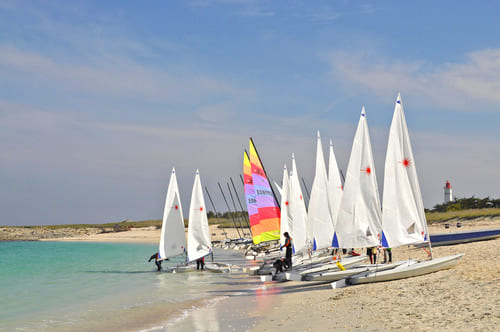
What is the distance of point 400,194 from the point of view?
13.1 meters

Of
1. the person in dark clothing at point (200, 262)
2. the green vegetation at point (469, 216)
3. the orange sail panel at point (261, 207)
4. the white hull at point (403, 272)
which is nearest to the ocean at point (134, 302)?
the person in dark clothing at point (200, 262)

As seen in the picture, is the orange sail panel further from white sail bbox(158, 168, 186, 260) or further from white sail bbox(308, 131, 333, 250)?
white sail bbox(308, 131, 333, 250)

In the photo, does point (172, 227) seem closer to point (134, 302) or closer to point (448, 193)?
point (134, 302)

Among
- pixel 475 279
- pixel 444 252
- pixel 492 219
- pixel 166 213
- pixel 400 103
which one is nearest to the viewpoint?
pixel 475 279

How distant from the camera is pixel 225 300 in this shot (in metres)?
13.9

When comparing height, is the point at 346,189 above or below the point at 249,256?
above

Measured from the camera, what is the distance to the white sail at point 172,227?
23.2 meters

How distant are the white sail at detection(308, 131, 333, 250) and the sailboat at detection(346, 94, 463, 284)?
4.24m

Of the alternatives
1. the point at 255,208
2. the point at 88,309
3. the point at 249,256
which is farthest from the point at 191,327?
the point at 249,256

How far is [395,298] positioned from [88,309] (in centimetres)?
894

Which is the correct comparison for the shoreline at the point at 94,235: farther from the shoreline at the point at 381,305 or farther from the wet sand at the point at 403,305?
the wet sand at the point at 403,305

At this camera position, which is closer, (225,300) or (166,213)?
(225,300)

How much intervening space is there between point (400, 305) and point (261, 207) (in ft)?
53.2

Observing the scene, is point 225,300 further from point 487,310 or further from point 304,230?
point 487,310
